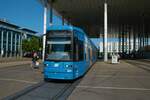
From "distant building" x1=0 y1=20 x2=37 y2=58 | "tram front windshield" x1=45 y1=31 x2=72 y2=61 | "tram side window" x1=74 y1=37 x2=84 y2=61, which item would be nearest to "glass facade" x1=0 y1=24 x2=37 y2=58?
"distant building" x1=0 y1=20 x2=37 y2=58

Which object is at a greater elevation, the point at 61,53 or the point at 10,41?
the point at 10,41

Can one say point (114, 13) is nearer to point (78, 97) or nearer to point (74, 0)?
point (74, 0)

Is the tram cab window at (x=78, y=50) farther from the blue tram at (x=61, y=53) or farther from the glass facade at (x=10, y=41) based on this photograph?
the glass facade at (x=10, y=41)

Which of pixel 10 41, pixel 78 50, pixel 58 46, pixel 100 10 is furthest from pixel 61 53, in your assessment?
pixel 10 41

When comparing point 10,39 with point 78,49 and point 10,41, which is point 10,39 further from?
point 78,49

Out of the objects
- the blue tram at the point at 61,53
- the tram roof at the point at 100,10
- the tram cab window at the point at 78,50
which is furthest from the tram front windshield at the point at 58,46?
the tram roof at the point at 100,10

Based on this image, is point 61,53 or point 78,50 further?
point 78,50

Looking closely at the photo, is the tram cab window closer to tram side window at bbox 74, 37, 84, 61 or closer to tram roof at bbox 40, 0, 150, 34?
tram side window at bbox 74, 37, 84, 61

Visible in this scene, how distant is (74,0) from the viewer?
54.0m

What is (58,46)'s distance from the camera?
14547 millimetres

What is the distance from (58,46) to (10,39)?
299 ft

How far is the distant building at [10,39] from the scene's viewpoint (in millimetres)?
95750

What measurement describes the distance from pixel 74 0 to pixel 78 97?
148ft

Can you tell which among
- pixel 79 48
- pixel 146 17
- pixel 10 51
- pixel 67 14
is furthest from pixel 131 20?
pixel 79 48
